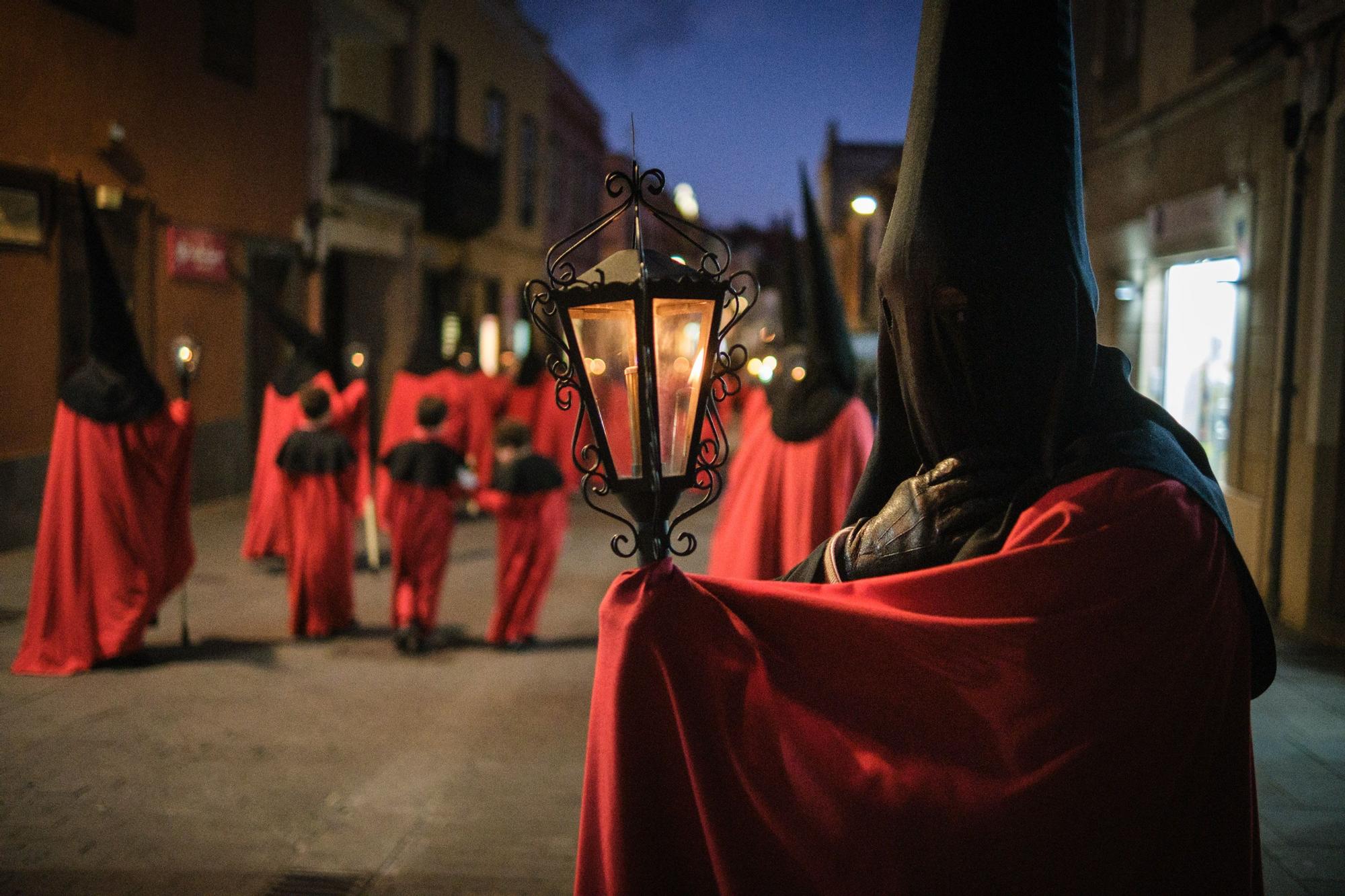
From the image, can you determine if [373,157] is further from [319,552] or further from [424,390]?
[319,552]

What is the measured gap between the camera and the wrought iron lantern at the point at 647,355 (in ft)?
7.36

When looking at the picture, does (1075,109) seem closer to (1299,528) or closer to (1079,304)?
(1079,304)

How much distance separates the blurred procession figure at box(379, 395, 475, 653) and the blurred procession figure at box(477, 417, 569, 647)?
1.18 feet

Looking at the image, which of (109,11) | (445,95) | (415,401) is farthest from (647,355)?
(445,95)

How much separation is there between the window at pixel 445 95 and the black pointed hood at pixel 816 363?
16.0 meters

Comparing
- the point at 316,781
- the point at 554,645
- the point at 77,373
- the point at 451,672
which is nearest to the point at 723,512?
the point at 554,645

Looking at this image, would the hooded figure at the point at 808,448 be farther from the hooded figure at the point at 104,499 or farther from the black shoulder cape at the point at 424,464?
the hooded figure at the point at 104,499

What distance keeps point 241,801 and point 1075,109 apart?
438 centimetres

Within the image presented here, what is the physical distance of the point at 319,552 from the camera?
25.9 feet

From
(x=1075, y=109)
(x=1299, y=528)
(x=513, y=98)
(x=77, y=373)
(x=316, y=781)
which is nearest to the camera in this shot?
(x=1075, y=109)

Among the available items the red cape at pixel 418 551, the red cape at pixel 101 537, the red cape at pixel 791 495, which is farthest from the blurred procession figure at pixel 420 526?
the red cape at pixel 791 495

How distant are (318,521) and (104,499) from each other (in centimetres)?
179

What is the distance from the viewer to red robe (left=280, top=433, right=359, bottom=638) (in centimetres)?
781

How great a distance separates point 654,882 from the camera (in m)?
2.09
